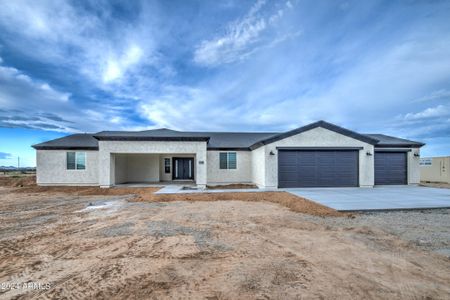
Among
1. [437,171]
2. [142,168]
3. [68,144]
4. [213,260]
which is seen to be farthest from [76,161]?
[437,171]

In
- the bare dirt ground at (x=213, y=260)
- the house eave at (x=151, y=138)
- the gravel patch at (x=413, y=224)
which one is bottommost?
the gravel patch at (x=413, y=224)

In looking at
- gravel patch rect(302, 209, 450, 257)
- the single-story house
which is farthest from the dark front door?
gravel patch rect(302, 209, 450, 257)

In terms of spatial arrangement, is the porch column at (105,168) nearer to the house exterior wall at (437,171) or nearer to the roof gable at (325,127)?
the roof gable at (325,127)

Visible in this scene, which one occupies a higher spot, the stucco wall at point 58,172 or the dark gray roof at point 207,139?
the dark gray roof at point 207,139

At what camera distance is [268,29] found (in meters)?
12.3

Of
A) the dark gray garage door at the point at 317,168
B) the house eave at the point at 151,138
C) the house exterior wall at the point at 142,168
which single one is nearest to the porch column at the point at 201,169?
the house eave at the point at 151,138

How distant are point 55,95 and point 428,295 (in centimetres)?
2463

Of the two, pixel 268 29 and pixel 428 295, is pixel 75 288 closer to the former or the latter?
pixel 428 295

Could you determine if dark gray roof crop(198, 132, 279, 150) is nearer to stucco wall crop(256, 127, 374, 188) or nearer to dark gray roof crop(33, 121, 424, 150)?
dark gray roof crop(33, 121, 424, 150)

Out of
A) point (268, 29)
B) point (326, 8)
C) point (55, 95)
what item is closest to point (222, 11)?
Answer: point (268, 29)

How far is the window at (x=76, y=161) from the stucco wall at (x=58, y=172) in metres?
0.22

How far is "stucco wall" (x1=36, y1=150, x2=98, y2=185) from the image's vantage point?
45.0 feet

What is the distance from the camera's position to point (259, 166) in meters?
13.0

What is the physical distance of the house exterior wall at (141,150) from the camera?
40.7 feet
